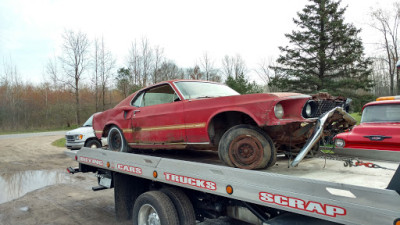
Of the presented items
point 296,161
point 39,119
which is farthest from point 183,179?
point 39,119

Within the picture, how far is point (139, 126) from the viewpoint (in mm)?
4461

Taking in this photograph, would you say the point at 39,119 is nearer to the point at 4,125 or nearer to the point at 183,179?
the point at 4,125

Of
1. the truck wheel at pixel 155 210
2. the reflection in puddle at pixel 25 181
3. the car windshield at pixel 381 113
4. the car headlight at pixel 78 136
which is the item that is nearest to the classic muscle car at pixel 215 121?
the truck wheel at pixel 155 210

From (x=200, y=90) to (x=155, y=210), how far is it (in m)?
1.73

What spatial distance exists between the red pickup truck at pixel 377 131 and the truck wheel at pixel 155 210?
95.0 inches

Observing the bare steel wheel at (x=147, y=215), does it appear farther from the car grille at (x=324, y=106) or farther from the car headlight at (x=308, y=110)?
the car grille at (x=324, y=106)

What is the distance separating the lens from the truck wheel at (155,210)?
132 inches

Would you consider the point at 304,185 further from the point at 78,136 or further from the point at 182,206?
the point at 78,136

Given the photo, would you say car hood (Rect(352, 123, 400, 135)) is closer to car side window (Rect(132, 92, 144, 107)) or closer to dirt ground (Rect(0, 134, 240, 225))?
dirt ground (Rect(0, 134, 240, 225))

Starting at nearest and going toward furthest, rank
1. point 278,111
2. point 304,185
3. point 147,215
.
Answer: point 304,185, point 278,111, point 147,215

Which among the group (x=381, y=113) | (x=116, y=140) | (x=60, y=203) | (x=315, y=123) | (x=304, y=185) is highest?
(x=381, y=113)

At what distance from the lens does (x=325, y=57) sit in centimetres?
2180

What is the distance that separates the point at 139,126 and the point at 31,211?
2.85 m

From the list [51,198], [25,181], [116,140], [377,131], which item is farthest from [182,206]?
[25,181]
